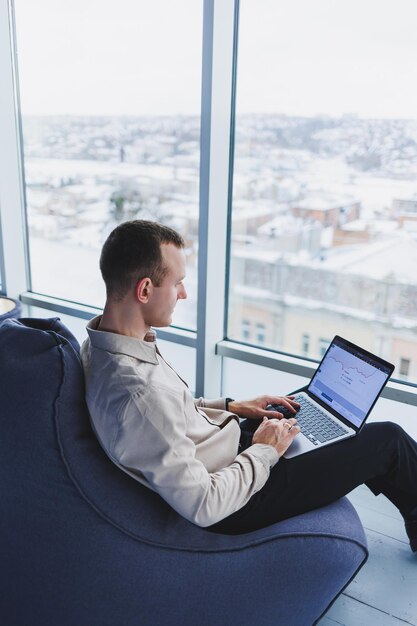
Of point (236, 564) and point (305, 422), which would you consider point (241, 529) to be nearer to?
point (236, 564)

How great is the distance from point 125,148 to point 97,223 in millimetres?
455

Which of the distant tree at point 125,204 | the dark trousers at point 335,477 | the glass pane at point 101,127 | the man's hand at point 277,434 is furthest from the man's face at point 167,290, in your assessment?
the distant tree at point 125,204

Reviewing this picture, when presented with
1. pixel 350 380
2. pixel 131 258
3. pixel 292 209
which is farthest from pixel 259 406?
pixel 292 209

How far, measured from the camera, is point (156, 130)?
293 cm

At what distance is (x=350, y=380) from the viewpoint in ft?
5.96

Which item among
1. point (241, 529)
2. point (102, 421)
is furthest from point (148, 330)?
point (241, 529)

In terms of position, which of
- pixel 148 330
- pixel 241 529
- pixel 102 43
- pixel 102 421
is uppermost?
pixel 102 43

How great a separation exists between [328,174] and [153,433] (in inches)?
62.0

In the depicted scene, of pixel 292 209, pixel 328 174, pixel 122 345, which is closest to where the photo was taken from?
pixel 122 345

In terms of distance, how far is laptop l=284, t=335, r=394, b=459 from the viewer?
5.60 feet

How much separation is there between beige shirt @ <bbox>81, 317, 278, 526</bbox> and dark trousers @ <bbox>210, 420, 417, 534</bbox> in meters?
0.10

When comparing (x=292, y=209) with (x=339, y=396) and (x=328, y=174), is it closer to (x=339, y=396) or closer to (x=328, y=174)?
(x=328, y=174)

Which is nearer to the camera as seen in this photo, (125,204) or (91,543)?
(91,543)

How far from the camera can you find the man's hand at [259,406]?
1.82m
